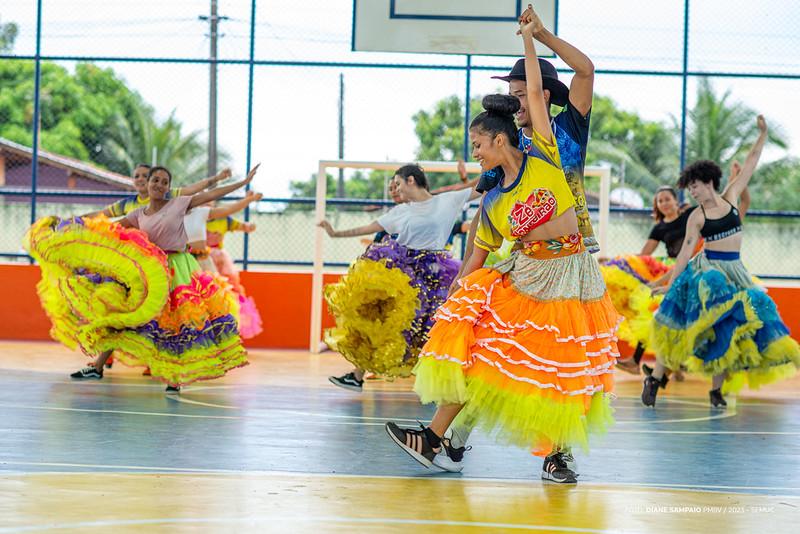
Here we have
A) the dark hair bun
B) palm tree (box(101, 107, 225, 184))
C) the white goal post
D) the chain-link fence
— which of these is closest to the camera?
the dark hair bun

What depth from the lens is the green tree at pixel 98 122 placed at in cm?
3675

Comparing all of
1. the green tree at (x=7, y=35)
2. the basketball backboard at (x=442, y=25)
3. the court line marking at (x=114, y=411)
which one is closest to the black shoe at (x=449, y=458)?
the court line marking at (x=114, y=411)

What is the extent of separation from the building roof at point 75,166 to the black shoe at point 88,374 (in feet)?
78.0

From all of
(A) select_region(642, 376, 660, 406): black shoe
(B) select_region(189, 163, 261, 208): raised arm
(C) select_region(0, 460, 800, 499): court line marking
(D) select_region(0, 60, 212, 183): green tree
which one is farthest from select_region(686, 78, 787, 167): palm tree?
(C) select_region(0, 460, 800, 499): court line marking

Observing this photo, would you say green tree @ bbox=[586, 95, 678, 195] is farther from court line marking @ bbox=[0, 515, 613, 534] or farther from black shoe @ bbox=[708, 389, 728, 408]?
court line marking @ bbox=[0, 515, 613, 534]

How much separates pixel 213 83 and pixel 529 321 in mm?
12038

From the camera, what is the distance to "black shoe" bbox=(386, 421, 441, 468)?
5.42m

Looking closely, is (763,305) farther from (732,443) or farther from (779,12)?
(779,12)

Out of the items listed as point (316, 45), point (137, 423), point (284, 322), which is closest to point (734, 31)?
point (316, 45)

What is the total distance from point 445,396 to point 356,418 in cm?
238

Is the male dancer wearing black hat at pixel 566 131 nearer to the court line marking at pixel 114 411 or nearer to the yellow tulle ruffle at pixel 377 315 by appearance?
the court line marking at pixel 114 411

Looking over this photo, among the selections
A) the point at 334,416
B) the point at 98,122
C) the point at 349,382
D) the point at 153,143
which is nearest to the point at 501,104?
the point at 334,416

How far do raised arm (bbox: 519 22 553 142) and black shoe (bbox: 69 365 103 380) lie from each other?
5419mm

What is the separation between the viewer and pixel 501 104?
206 inches
